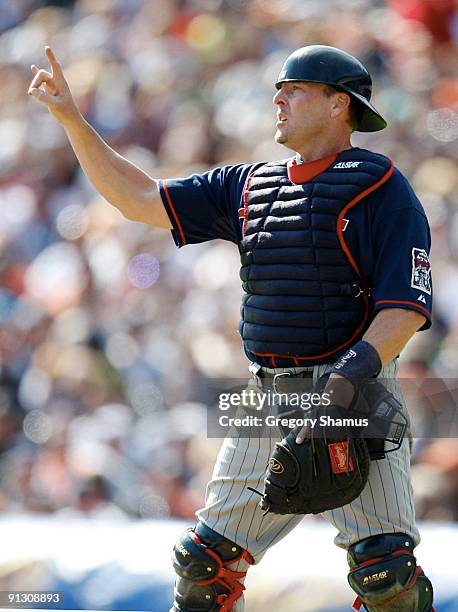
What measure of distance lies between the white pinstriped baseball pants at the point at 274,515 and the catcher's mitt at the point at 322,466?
0.28 ft

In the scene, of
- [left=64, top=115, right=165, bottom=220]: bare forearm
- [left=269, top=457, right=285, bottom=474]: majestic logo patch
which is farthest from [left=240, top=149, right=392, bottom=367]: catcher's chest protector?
[left=64, top=115, right=165, bottom=220]: bare forearm

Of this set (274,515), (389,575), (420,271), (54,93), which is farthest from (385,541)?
(54,93)

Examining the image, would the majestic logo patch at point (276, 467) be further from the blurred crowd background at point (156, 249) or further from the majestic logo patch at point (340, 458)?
the blurred crowd background at point (156, 249)

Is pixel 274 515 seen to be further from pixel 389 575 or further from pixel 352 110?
pixel 352 110

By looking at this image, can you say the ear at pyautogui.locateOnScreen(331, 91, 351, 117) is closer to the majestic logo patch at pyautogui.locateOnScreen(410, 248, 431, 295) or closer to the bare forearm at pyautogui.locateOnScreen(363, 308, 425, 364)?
the majestic logo patch at pyautogui.locateOnScreen(410, 248, 431, 295)

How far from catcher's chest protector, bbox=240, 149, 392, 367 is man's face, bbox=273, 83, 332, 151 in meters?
0.12

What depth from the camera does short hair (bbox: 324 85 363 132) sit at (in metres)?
3.46

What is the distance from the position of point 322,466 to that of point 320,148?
95cm

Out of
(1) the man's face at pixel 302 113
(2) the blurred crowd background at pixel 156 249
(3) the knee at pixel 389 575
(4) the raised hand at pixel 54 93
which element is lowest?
(3) the knee at pixel 389 575

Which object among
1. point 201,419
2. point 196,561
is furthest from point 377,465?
point 201,419

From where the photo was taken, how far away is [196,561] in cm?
342

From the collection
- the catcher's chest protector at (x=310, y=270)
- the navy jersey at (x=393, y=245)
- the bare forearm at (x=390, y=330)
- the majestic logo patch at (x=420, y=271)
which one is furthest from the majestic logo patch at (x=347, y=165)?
the bare forearm at (x=390, y=330)

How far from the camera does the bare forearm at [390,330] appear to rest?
316 cm

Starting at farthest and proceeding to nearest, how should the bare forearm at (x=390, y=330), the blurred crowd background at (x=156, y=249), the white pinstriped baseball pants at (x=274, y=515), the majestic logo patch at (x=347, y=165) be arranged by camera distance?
the blurred crowd background at (x=156, y=249), the majestic logo patch at (x=347, y=165), the white pinstriped baseball pants at (x=274, y=515), the bare forearm at (x=390, y=330)
